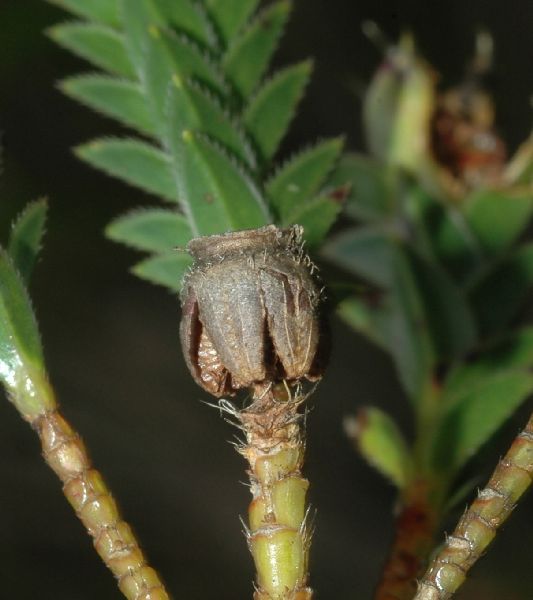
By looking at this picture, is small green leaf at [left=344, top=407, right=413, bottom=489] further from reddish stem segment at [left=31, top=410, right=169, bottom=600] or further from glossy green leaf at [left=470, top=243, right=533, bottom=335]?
reddish stem segment at [left=31, top=410, right=169, bottom=600]

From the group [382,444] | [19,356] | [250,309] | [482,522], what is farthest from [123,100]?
[482,522]

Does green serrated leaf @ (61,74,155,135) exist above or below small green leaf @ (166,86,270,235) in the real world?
above

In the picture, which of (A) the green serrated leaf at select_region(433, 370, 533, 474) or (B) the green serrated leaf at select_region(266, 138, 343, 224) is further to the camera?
(A) the green serrated leaf at select_region(433, 370, 533, 474)

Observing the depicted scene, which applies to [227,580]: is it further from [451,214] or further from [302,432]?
[302,432]

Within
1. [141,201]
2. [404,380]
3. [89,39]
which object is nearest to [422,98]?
[404,380]

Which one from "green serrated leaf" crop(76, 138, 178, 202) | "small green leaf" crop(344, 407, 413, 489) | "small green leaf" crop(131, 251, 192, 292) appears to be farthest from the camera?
"small green leaf" crop(344, 407, 413, 489)

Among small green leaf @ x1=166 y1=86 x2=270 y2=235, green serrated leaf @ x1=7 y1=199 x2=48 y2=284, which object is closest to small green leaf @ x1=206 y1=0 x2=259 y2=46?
small green leaf @ x1=166 y1=86 x2=270 y2=235
